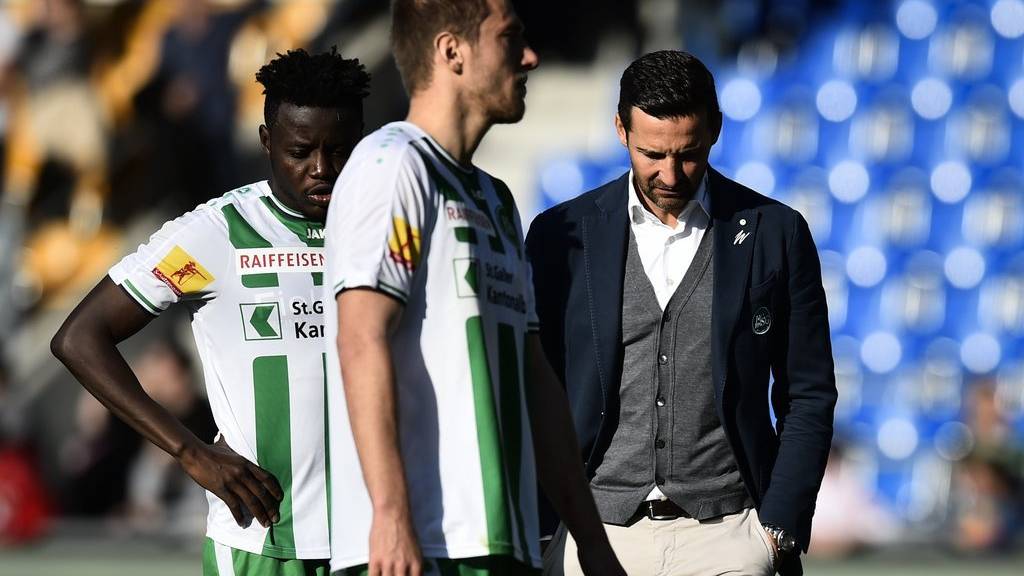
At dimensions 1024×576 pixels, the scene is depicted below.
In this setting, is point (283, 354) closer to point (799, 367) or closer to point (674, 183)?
point (674, 183)

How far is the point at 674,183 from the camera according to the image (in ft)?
12.2

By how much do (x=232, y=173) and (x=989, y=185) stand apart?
5997 mm

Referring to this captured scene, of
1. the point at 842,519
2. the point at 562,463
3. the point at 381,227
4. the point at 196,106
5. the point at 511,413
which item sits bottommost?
the point at 842,519

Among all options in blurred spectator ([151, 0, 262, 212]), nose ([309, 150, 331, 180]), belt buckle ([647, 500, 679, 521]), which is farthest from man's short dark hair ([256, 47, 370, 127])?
blurred spectator ([151, 0, 262, 212])

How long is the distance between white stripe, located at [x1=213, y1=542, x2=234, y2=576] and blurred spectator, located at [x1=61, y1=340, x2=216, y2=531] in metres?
6.31

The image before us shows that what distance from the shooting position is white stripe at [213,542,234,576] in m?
3.46

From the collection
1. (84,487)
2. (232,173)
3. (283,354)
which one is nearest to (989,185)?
(232,173)

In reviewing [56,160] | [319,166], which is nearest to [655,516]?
[319,166]

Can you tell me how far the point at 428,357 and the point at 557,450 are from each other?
1.61ft

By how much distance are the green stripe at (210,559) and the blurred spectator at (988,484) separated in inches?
271

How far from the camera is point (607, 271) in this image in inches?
149

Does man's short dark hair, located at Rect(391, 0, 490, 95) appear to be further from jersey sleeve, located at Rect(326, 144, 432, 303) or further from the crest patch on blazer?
the crest patch on blazer

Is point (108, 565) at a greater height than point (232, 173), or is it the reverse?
point (232, 173)

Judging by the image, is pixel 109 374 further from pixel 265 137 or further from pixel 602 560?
pixel 602 560
